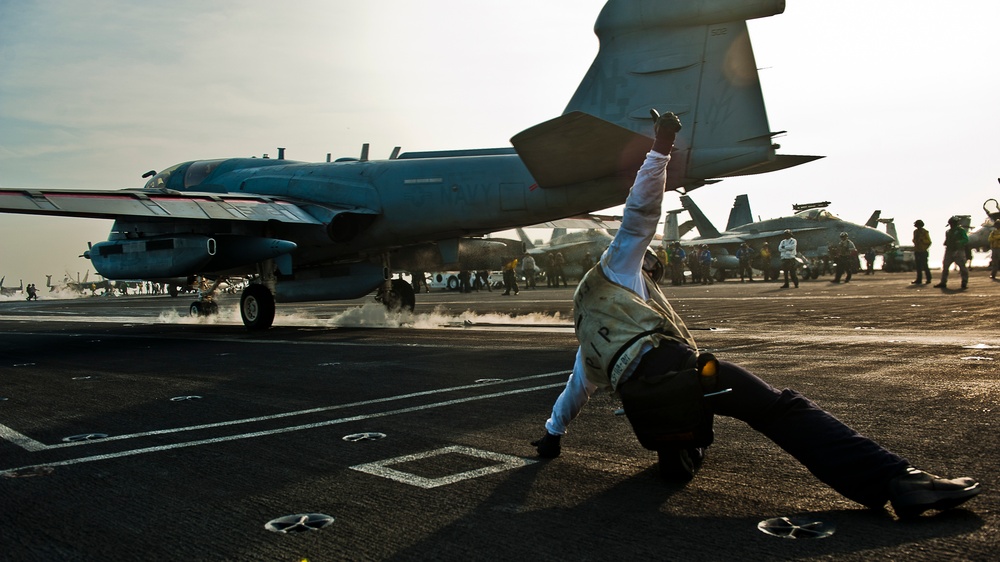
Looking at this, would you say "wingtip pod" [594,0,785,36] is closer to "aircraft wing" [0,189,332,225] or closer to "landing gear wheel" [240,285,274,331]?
"aircraft wing" [0,189,332,225]

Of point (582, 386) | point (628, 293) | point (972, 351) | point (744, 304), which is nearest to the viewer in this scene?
point (628, 293)

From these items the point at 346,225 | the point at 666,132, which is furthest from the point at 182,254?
the point at 666,132

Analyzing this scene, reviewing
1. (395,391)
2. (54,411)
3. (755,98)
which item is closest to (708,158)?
(755,98)

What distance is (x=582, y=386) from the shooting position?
434 cm

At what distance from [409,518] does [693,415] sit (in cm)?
135

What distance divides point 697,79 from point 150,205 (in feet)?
32.7

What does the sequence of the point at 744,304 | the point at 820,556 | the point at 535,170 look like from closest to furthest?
1. the point at 820,556
2. the point at 535,170
3. the point at 744,304

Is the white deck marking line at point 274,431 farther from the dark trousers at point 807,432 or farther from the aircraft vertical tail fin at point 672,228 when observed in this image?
the aircraft vertical tail fin at point 672,228

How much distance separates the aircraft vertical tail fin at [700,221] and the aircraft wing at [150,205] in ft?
143

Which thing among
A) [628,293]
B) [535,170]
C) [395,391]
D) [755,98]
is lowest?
[395,391]

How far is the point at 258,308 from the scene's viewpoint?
51.9ft

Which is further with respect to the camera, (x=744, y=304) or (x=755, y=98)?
(x=744, y=304)

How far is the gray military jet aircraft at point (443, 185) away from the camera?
11578 mm

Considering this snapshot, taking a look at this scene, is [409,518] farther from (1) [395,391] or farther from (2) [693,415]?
(1) [395,391]
